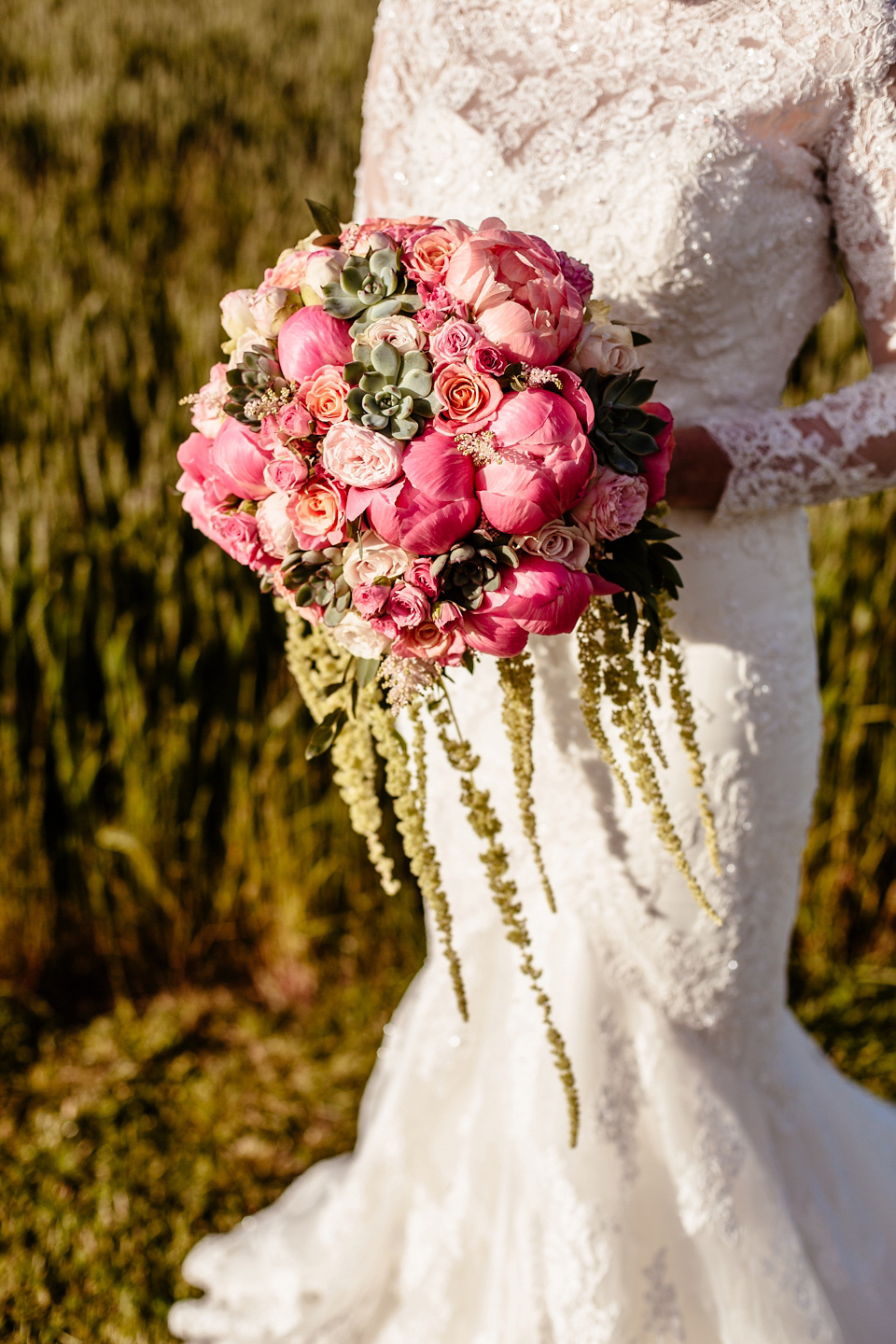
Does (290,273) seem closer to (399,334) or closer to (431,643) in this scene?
(399,334)

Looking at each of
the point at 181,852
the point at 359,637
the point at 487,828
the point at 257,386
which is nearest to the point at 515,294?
the point at 257,386

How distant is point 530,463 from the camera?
1120 mm

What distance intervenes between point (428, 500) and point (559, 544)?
15 centimetres

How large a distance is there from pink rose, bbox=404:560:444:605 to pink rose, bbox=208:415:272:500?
222 mm

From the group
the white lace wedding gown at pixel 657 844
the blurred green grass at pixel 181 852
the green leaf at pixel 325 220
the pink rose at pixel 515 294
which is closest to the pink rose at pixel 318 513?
the pink rose at pixel 515 294

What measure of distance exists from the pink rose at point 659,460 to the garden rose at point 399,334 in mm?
292

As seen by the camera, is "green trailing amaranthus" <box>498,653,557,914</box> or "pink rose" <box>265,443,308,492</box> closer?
"pink rose" <box>265,443,308,492</box>

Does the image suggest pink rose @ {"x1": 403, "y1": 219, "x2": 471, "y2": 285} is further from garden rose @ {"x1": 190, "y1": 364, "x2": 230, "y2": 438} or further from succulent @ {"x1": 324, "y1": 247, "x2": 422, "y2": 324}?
garden rose @ {"x1": 190, "y1": 364, "x2": 230, "y2": 438}

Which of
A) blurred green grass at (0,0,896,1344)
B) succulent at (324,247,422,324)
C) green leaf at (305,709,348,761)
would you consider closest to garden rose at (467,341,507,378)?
succulent at (324,247,422,324)

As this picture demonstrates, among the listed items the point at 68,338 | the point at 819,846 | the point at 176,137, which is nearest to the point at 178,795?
the point at 68,338

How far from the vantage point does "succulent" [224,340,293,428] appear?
1228 mm

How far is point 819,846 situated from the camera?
319cm

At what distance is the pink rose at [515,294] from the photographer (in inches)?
45.7

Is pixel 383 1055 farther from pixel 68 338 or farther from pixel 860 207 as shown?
pixel 68 338
